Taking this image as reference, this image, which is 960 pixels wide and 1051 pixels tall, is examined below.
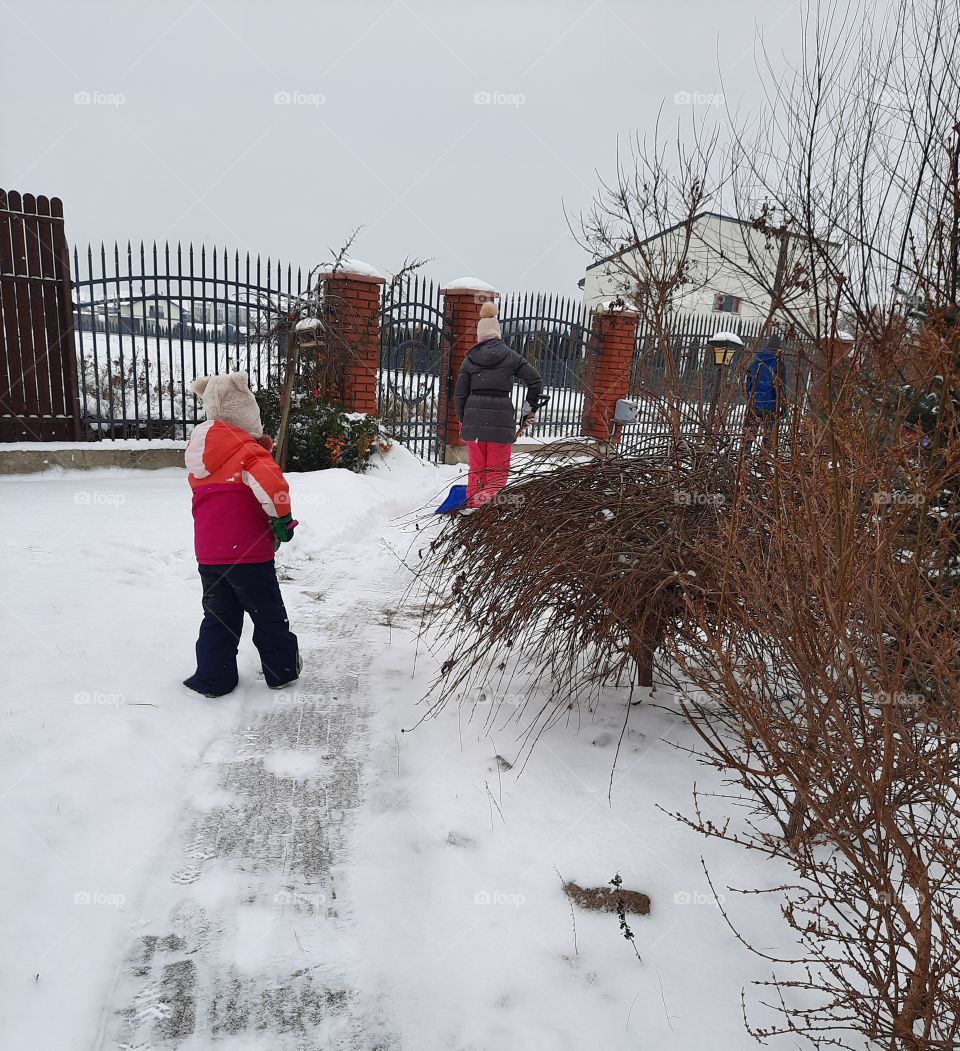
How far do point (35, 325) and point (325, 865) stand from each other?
7.27 m

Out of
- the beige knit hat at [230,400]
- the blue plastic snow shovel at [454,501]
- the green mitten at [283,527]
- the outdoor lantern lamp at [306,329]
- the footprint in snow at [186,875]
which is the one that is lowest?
the footprint in snow at [186,875]

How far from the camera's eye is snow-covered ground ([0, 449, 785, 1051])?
185 cm

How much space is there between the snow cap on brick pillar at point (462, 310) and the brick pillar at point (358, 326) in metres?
1.55

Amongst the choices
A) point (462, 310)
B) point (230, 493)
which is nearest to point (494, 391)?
point (230, 493)

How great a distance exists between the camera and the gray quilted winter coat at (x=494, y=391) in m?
6.38

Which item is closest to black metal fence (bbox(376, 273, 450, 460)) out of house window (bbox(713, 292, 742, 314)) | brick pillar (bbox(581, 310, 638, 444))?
brick pillar (bbox(581, 310, 638, 444))

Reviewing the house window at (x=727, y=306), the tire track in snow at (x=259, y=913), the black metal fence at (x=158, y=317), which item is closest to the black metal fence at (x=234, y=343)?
A: the black metal fence at (x=158, y=317)

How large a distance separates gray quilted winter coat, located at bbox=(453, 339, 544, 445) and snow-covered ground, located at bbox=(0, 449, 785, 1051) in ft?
9.84

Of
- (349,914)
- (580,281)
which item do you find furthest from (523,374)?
(580,281)

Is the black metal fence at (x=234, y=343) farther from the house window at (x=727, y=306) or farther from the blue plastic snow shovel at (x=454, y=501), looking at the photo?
the house window at (x=727, y=306)

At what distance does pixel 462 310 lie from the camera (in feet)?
33.3

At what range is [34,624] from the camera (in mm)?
3500

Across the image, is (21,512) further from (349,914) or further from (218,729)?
(349,914)

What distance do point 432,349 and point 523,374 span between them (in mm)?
4144
